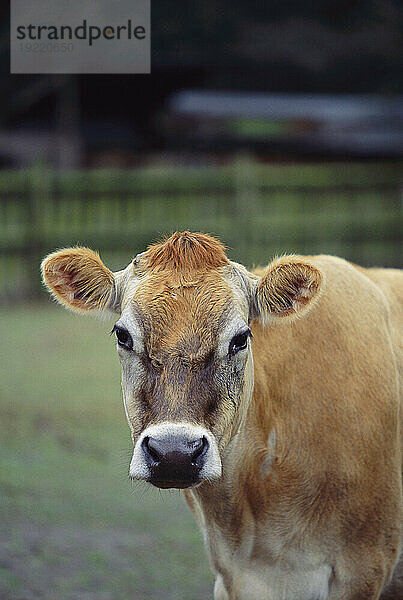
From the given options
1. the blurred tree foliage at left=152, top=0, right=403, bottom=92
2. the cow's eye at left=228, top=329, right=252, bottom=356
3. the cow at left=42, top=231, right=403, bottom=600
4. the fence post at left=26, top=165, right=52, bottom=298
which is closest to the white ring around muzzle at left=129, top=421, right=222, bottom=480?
the cow at left=42, top=231, right=403, bottom=600

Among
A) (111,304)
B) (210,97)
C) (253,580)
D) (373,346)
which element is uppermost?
(210,97)

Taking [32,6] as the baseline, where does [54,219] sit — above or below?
below

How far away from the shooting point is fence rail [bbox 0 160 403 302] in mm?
11461

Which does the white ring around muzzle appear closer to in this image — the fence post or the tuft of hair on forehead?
the tuft of hair on forehead

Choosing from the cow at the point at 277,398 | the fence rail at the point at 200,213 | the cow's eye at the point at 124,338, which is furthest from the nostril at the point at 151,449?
the fence rail at the point at 200,213

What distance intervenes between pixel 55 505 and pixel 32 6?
7945 mm

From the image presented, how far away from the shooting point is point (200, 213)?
1258cm

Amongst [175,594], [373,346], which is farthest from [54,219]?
[373,346]

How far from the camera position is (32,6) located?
37.2ft

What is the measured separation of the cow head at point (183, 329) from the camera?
238cm

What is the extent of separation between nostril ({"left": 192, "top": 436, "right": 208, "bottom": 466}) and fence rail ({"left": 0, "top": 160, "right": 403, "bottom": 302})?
29.5ft

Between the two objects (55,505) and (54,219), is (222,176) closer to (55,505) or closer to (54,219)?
(54,219)

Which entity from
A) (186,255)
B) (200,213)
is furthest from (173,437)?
(200,213)

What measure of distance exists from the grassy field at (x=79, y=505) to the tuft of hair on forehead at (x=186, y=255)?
2.30ft
